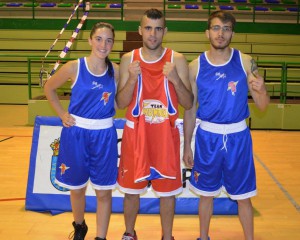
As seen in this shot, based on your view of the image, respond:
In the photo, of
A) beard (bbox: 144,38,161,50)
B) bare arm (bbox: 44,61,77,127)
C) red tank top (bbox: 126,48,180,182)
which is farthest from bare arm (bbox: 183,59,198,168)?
bare arm (bbox: 44,61,77,127)

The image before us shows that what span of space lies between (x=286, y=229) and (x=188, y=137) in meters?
1.27

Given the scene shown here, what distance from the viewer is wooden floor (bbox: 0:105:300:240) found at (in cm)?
366

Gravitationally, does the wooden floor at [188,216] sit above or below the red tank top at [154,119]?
below

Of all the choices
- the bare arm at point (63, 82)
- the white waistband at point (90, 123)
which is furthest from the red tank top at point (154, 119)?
the bare arm at point (63, 82)

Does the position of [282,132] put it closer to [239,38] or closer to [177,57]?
[239,38]

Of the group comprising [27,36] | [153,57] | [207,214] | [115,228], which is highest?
[27,36]

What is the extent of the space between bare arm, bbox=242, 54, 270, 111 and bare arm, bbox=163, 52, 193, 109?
0.38m

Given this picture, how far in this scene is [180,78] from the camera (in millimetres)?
3029

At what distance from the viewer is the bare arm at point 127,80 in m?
2.90

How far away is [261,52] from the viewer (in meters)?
10.9

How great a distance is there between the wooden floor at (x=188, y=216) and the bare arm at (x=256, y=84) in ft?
3.94

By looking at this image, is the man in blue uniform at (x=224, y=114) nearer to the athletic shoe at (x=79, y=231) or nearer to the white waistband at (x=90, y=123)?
the white waistband at (x=90, y=123)

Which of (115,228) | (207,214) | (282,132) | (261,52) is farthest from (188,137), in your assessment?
(261,52)

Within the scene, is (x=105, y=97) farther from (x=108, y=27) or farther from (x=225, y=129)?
(x=225, y=129)
